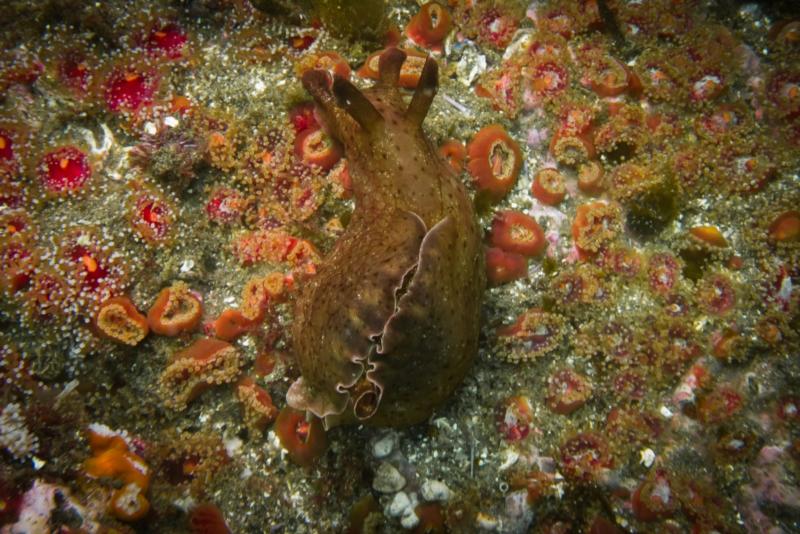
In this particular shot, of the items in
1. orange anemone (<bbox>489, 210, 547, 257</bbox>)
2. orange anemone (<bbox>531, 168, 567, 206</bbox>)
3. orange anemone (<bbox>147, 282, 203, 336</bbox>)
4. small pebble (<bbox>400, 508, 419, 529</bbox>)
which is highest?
orange anemone (<bbox>531, 168, 567, 206</bbox>)

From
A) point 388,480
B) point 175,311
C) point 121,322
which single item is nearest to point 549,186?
point 388,480

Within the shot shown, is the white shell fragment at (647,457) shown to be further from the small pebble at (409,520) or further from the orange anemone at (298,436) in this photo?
the orange anemone at (298,436)

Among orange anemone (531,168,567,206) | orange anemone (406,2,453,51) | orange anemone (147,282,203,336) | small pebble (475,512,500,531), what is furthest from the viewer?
orange anemone (406,2,453,51)

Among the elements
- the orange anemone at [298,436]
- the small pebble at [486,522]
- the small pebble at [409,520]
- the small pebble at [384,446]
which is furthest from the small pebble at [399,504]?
the orange anemone at [298,436]

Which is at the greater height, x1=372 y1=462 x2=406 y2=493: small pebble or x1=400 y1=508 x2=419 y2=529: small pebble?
x1=372 y1=462 x2=406 y2=493: small pebble

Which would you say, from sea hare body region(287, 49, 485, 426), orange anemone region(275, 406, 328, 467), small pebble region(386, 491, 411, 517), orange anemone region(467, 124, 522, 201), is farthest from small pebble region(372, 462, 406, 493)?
orange anemone region(467, 124, 522, 201)

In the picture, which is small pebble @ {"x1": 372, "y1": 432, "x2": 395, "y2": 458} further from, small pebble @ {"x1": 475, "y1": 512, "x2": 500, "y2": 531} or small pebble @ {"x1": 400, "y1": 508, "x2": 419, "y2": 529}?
small pebble @ {"x1": 475, "y1": 512, "x2": 500, "y2": 531}

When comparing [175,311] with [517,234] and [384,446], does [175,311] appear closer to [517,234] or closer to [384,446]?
[384,446]
